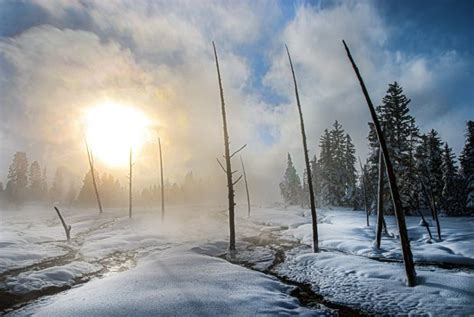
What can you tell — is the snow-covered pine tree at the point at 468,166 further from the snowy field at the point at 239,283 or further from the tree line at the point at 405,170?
the snowy field at the point at 239,283

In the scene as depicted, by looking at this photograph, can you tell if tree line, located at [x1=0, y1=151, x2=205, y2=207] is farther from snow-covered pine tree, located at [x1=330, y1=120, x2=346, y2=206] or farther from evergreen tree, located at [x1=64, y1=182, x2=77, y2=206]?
snow-covered pine tree, located at [x1=330, y1=120, x2=346, y2=206]

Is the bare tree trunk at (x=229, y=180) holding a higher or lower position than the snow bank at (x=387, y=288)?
higher

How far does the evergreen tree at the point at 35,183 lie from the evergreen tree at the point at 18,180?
366 cm

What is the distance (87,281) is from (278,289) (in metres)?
8.12

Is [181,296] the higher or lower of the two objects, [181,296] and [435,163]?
the lower

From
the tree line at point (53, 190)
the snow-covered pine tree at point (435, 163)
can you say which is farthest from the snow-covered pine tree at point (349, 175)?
the tree line at point (53, 190)

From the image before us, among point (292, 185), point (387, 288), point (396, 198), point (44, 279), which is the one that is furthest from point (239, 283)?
point (292, 185)

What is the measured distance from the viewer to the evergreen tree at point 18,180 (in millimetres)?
67438

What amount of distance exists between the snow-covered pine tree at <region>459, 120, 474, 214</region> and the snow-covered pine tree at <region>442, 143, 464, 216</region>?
1.32 m

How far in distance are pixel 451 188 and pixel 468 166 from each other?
13.1 ft

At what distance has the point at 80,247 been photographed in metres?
19.2

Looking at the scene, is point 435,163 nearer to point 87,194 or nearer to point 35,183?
point 87,194

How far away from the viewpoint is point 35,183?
75.6m

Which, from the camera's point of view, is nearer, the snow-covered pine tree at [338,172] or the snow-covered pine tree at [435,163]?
the snow-covered pine tree at [435,163]
